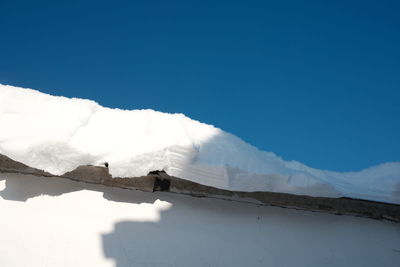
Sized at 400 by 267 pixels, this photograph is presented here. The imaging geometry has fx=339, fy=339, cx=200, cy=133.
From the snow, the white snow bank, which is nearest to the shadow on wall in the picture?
the snow

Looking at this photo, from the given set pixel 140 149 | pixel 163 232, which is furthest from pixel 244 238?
pixel 140 149

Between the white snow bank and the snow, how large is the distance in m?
0.19

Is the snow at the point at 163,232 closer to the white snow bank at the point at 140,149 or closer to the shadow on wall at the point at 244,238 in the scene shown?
the shadow on wall at the point at 244,238

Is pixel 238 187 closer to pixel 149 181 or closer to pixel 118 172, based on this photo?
pixel 149 181

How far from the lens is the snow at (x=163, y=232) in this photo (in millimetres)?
1367

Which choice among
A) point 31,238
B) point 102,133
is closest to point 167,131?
point 102,133

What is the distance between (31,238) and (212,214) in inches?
30.0

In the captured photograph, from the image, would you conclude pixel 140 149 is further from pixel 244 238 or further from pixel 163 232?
pixel 244 238

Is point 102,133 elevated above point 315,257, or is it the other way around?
point 102,133

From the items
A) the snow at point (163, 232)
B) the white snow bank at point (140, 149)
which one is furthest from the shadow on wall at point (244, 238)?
the white snow bank at point (140, 149)

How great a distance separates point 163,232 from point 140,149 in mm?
384

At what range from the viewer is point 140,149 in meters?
1.38

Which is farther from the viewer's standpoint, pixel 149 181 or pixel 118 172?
pixel 149 181

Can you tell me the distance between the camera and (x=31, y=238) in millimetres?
1360
